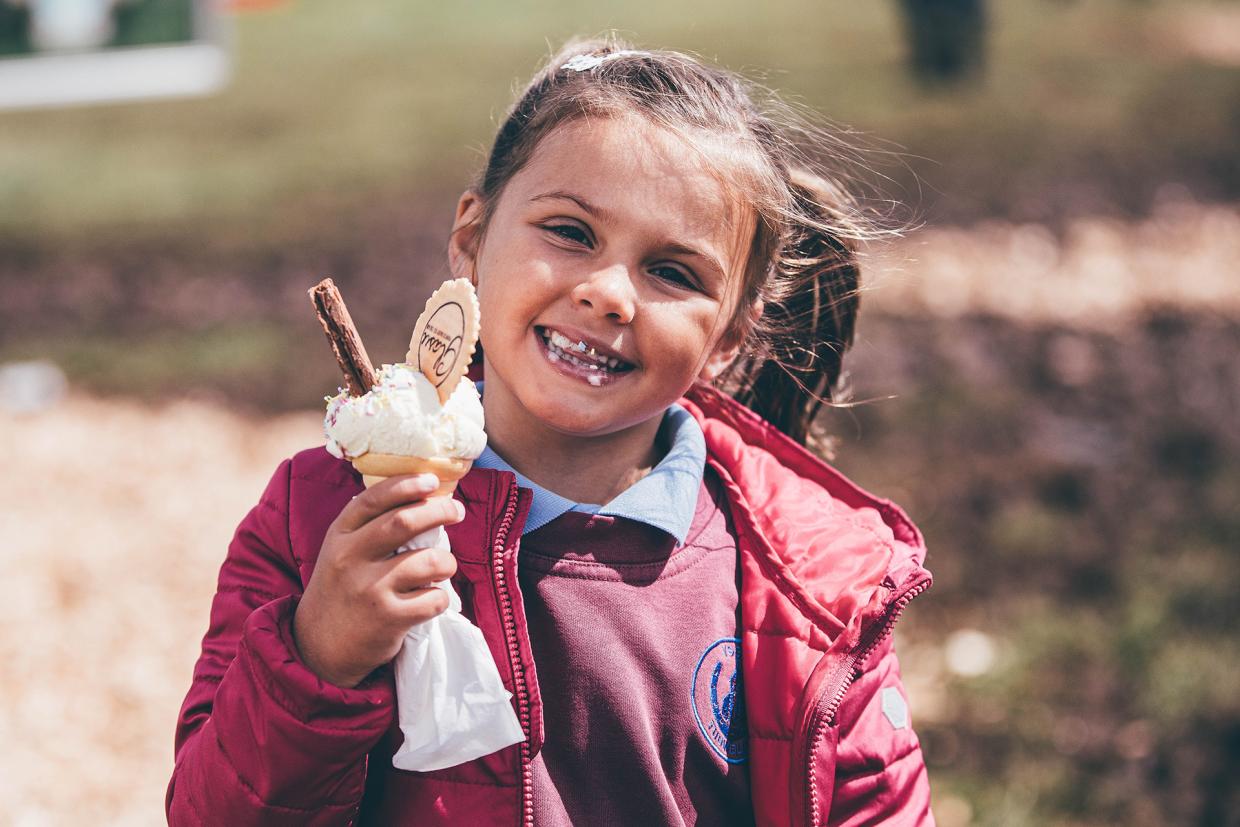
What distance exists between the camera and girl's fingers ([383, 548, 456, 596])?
4.92 feet

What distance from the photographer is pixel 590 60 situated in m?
2.06

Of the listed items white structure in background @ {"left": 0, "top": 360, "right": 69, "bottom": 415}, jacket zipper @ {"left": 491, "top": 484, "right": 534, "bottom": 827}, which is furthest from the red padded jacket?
white structure in background @ {"left": 0, "top": 360, "right": 69, "bottom": 415}

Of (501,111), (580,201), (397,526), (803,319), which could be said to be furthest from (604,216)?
(501,111)

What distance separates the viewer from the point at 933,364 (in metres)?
5.66

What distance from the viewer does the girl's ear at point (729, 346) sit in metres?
2.14

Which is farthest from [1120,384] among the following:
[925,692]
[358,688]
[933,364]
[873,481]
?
[358,688]

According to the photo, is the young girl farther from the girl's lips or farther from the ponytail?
the ponytail

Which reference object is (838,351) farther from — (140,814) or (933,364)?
(933,364)

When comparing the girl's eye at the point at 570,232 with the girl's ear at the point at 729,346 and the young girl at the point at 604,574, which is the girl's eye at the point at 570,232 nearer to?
the young girl at the point at 604,574

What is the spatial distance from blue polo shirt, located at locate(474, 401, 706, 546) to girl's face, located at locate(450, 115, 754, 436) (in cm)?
10

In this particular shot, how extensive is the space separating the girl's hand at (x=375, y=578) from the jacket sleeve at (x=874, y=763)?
28.6 inches

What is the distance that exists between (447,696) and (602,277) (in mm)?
607

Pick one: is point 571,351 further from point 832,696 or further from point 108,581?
point 108,581

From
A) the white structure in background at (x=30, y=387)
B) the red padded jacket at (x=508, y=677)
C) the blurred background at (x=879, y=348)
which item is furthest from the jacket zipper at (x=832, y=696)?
the white structure in background at (x=30, y=387)
